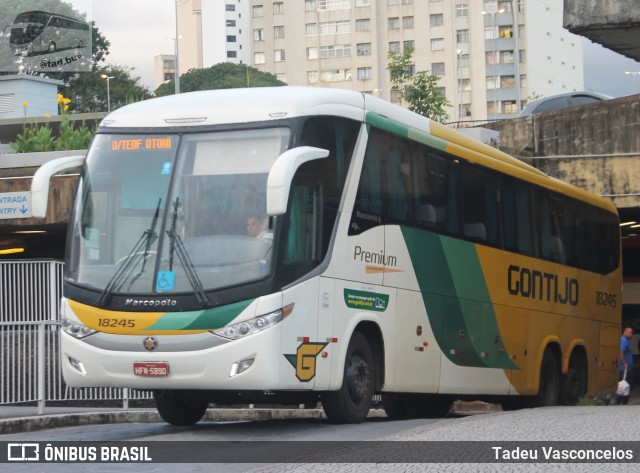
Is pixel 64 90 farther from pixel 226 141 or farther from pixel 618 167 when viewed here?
pixel 226 141

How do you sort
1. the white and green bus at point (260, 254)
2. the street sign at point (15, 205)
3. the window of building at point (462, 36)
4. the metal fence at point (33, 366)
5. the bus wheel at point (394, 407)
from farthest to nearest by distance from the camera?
1. the window of building at point (462, 36)
2. the street sign at point (15, 205)
3. the bus wheel at point (394, 407)
4. the metal fence at point (33, 366)
5. the white and green bus at point (260, 254)

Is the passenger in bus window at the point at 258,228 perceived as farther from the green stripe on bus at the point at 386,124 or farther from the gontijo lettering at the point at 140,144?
the green stripe on bus at the point at 386,124

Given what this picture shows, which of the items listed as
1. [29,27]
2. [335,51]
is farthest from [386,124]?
[335,51]

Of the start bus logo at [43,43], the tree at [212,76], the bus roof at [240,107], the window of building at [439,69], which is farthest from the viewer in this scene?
the window of building at [439,69]

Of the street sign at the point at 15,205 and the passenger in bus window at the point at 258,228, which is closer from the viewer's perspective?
the passenger in bus window at the point at 258,228

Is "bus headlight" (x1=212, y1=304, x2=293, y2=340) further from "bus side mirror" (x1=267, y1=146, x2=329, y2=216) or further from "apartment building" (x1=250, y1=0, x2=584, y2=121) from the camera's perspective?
"apartment building" (x1=250, y1=0, x2=584, y2=121)

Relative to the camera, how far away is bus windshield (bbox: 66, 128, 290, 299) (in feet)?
39.9

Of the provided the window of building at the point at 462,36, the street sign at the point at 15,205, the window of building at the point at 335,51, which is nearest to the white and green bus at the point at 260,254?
the street sign at the point at 15,205

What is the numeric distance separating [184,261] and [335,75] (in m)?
113

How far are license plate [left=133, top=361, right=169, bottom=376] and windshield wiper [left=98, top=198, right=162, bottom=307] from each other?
2.38 ft

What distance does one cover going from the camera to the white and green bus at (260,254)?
475 inches

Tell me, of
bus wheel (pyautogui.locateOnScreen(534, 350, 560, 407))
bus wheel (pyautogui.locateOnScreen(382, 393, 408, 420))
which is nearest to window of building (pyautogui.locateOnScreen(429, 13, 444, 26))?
bus wheel (pyautogui.locateOnScreen(534, 350, 560, 407))

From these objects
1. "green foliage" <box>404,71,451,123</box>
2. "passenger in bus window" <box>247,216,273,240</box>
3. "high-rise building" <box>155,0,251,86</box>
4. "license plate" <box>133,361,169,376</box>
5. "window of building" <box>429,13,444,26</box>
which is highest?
"high-rise building" <box>155,0,251,86</box>

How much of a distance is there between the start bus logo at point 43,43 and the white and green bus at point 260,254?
53636 millimetres
